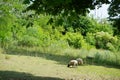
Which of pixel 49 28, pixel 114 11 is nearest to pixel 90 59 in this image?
pixel 49 28

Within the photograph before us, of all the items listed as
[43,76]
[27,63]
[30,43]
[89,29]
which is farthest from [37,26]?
[43,76]

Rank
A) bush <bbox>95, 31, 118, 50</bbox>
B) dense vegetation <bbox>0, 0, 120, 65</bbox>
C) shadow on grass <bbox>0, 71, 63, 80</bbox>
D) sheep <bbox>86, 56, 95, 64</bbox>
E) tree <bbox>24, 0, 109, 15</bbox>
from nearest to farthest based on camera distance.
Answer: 1. tree <bbox>24, 0, 109, 15</bbox>
2. dense vegetation <bbox>0, 0, 120, 65</bbox>
3. shadow on grass <bbox>0, 71, 63, 80</bbox>
4. sheep <bbox>86, 56, 95, 64</bbox>
5. bush <bbox>95, 31, 118, 50</bbox>

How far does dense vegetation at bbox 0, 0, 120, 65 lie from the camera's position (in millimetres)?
11844

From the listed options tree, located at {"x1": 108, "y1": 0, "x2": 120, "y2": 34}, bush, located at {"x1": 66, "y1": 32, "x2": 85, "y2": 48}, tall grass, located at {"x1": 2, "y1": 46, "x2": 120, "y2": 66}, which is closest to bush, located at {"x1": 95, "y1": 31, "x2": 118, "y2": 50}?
bush, located at {"x1": 66, "y1": 32, "x2": 85, "y2": 48}

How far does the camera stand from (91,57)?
27.7 metres

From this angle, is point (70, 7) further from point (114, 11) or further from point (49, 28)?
point (49, 28)

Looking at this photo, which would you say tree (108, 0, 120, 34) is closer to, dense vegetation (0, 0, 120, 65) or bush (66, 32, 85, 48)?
dense vegetation (0, 0, 120, 65)

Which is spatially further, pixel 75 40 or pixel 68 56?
pixel 75 40

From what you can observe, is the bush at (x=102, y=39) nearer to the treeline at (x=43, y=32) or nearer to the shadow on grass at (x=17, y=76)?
the treeline at (x=43, y=32)

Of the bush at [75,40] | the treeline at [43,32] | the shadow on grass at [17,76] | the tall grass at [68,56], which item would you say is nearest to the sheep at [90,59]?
the tall grass at [68,56]

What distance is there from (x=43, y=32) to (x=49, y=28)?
4.34 ft

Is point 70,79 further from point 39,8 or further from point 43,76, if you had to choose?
point 39,8

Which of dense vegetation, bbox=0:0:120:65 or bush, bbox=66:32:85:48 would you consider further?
bush, bbox=66:32:85:48

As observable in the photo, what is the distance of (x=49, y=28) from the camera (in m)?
38.5
